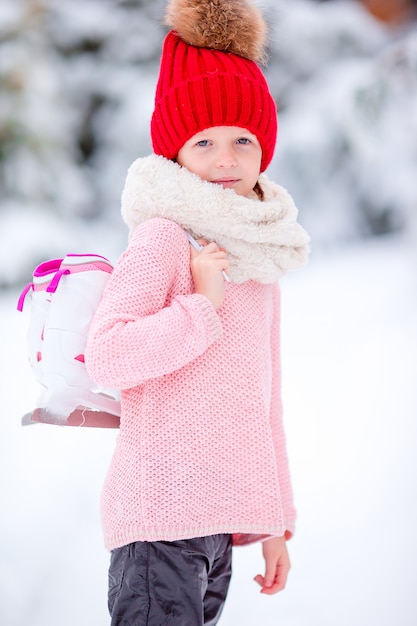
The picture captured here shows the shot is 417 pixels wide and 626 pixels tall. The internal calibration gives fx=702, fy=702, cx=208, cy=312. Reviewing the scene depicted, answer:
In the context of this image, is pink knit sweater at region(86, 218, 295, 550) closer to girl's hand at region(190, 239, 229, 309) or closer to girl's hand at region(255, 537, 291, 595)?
girl's hand at region(190, 239, 229, 309)

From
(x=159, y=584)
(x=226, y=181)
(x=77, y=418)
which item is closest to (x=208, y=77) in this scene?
(x=226, y=181)

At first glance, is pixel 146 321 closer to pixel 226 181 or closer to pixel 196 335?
pixel 196 335

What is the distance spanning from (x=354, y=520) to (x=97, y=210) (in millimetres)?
2264

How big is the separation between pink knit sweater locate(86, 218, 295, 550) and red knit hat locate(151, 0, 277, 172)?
0.19 metres

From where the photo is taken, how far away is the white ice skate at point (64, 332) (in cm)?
98

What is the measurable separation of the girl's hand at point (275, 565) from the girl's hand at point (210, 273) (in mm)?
435

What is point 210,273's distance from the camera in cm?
98

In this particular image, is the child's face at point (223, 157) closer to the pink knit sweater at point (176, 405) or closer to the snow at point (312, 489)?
the pink knit sweater at point (176, 405)

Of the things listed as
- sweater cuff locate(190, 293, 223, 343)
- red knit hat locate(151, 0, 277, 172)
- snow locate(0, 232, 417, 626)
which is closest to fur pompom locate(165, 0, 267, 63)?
red knit hat locate(151, 0, 277, 172)

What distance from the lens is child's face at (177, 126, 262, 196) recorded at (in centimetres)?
107

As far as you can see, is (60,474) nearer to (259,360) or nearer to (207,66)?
(259,360)

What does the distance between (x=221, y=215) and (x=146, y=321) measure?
0.68ft

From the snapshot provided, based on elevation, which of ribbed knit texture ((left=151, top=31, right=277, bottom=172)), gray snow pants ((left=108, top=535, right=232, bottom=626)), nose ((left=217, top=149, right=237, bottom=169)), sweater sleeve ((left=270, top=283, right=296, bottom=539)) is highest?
ribbed knit texture ((left=151, top=31, right=277, bottom=172))

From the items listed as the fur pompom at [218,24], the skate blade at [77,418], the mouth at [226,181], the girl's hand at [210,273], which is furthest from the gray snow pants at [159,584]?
the fur pompom at [218,24]
